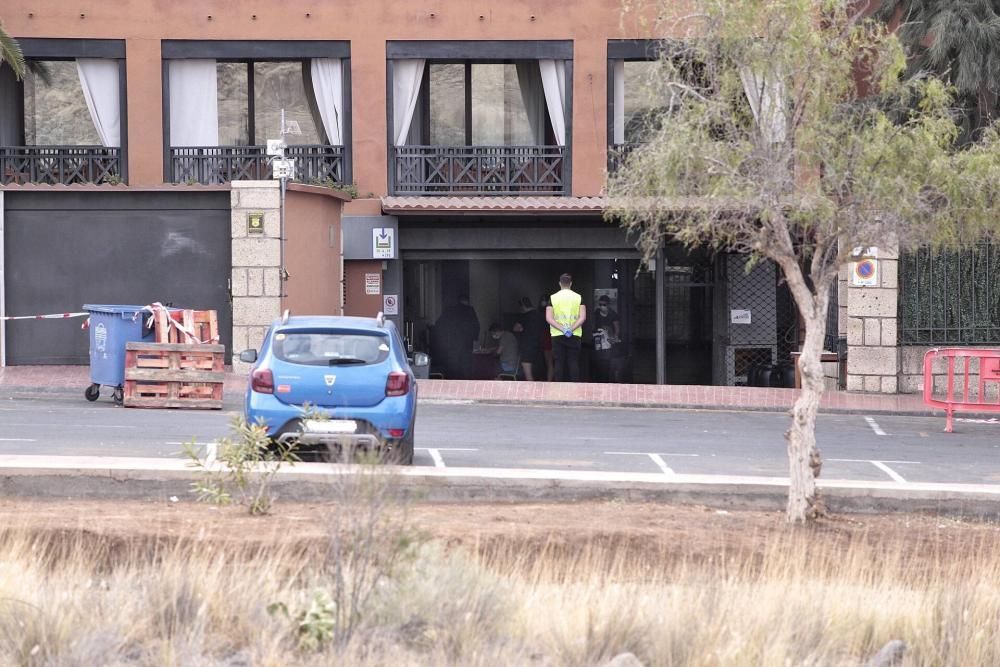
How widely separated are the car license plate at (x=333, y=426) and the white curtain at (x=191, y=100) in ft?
50.1

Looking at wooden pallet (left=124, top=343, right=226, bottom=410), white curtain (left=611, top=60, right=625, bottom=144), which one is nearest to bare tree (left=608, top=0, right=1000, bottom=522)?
wooden pallet (left=124, top=343, right=226, bottom=410)

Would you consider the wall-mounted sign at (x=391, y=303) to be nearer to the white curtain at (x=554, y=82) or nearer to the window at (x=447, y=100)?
the window at (x=447, y=100)

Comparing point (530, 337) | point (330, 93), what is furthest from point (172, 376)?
point (330, 93)

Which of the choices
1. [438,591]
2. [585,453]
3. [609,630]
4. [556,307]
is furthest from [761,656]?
[556,307]

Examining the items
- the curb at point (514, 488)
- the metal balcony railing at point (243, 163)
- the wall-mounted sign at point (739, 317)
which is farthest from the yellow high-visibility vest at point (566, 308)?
the curb at point (514, 488)

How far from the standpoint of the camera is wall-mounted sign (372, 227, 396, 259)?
2562 cm

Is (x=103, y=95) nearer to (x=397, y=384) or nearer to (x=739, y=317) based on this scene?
(x=739, y=317)

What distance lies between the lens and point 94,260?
23.5 metres

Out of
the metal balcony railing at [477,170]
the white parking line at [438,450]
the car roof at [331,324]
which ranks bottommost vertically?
the white parking line at [438,450]

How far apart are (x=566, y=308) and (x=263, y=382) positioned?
9.96m

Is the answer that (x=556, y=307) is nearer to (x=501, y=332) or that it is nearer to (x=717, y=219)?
(x=501, y=332)

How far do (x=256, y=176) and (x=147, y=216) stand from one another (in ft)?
11.1

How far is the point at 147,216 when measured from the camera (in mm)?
23438

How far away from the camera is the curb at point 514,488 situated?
10539 mm
